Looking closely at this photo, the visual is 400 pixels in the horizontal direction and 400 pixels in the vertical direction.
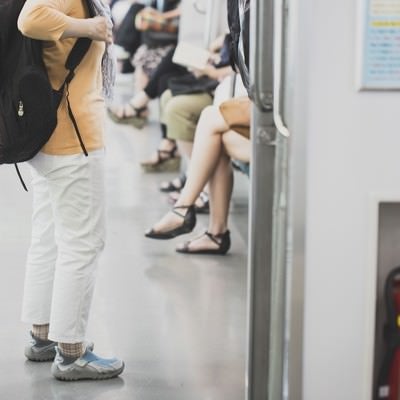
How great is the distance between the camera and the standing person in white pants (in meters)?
2.92

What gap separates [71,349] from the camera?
313cm

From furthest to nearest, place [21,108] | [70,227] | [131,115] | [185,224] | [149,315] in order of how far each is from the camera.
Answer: [131,115]
[185,224]
[149,315]
[70,227]
[21,108]

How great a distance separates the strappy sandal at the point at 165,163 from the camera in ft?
22.0

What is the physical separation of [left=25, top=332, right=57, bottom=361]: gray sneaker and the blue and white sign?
5.04 feet

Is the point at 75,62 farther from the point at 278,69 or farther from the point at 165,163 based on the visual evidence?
the point at 165,163

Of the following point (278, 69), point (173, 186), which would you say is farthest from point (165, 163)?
point (278, 69)

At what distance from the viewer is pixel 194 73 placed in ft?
18.9

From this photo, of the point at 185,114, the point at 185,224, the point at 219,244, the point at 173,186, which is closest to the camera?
the point at 185,224

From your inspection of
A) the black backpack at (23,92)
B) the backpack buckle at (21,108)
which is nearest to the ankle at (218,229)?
the black backpack at (23,92)

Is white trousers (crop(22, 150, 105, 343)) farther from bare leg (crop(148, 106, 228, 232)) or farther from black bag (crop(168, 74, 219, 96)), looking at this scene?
black bag (crop(168, 74, 219, 96))

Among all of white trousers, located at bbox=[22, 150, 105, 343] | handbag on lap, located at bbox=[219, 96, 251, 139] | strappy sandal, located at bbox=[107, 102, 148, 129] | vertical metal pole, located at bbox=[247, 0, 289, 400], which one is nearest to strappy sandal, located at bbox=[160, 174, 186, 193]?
strappy sandal, located at bbox=[107, 102, 148, 129]

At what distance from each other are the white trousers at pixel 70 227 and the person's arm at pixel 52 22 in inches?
13.9

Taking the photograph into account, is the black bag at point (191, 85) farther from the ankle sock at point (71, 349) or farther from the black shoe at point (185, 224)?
the ankle sock at point (71, 349)

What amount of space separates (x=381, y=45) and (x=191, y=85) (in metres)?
3.50
